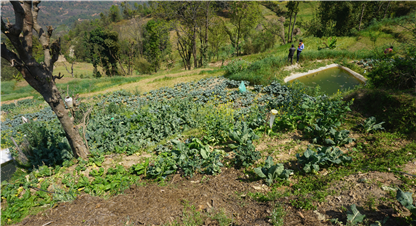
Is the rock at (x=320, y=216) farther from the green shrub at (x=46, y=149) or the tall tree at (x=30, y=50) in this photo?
the green shrub at (x=46, y=149)

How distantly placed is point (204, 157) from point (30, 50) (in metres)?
4.01

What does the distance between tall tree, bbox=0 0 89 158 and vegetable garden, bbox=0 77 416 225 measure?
4.25 feet

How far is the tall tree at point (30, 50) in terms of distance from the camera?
3363 millimetres

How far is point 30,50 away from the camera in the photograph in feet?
12.2

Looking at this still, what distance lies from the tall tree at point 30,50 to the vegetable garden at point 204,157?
1296 mm

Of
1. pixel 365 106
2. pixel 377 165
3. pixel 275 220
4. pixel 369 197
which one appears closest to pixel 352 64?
pixel 365 106

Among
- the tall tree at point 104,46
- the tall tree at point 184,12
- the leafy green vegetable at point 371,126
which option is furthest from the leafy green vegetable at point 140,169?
the tall tree at point 104,46

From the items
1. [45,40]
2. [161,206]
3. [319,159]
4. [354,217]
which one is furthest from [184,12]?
[354,217]

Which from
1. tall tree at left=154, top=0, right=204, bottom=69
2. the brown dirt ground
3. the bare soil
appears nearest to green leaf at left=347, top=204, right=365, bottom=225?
the bare soil

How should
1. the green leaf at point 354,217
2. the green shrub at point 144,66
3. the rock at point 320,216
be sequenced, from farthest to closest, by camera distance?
the green shrub at point 144,66
the rock at point 320,216
the green leaf at point 354,217

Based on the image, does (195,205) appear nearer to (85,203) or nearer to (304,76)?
(85,203)

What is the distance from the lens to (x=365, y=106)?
6168mm

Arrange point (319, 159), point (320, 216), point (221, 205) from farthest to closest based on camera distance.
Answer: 1. point (319, 159)
2. point (221, 205)
3. point (320, 216)

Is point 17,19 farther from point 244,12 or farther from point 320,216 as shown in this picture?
point 244,12
